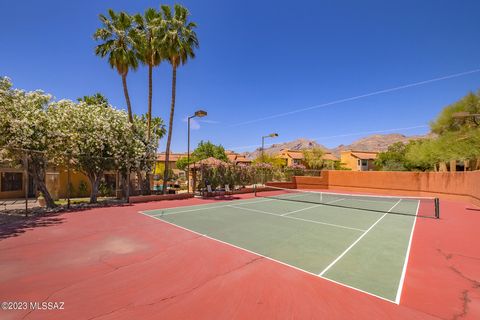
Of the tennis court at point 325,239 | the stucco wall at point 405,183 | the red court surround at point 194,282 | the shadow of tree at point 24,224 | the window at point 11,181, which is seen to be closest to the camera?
the red court surround at point 194,282

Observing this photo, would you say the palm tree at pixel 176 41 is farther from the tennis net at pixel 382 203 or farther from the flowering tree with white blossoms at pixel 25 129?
the tennis net at pixel 382 203

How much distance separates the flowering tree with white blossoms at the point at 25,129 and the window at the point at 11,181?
1249 centimetres

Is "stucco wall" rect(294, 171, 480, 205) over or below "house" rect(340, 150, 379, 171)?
below

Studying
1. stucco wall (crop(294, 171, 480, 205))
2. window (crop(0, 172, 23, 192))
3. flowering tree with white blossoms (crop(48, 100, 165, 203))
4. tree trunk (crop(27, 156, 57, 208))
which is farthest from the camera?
window (crop(0, 172, 23, 192))

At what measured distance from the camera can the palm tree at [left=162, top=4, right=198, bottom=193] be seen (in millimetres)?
23078

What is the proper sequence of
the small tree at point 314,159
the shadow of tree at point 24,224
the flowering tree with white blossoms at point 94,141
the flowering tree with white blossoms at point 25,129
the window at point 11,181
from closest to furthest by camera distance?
the shadow of tree at point 24,224, the flowering tree with white blossoms at point 25,129, the flowering tree with white blossoms at point 94,141, the window at point 11,181, the small tree at point 314,159

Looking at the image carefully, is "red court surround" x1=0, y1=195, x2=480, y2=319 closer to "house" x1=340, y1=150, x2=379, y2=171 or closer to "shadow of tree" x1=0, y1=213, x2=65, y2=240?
"shadow of tree" x1=0, y1=213, x2=65, y2=240

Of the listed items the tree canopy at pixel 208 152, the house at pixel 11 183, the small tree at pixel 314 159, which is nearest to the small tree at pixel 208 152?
the tree canopy at pixel 208 152

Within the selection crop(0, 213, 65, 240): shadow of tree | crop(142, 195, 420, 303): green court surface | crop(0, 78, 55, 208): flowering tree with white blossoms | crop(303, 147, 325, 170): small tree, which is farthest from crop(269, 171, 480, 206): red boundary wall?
crop(0, 213, 65, 240): shadow of tree

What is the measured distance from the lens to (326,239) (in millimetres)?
10180

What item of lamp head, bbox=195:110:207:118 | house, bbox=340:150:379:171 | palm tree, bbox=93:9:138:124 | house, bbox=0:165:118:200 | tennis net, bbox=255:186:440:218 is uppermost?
palm tree, bbox=93:9:138:124

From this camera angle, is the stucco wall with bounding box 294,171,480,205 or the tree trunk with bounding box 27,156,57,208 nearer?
the tree trunk with bounding box 27,156,57,208

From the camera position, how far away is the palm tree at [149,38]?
22922mm

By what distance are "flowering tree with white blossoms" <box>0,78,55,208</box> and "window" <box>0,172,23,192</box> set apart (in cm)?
1249
